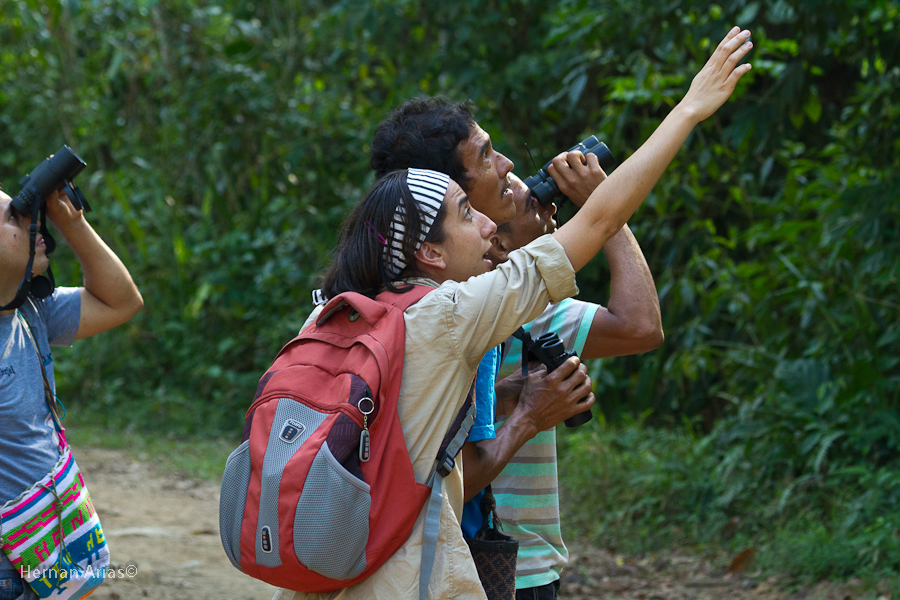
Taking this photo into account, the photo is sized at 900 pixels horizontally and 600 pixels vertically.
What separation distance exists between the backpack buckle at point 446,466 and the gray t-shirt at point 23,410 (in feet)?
3.77

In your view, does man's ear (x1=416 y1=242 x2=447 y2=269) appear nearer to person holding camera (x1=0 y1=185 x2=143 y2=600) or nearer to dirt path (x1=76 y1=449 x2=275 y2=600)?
person holding camera (x1=0 y1=185 x2=143 y2=600)

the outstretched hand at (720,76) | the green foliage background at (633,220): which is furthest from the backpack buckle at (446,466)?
the green foliage background at (633,220)

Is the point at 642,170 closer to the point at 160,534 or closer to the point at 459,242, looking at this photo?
the point at 459,242

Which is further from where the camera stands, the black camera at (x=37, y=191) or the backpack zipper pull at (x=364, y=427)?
the black camera at (x=37, y=191)

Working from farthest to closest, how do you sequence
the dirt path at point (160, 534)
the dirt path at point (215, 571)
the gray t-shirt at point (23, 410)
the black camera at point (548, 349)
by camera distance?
the dirt path at point (160, 534) < the dirt path at point (215, 571) < the gray t-shirt at point (23, 410) < the black camera at point (548, 349)

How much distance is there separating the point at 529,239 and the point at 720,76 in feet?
2.03

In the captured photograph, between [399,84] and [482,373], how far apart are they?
5646 mm

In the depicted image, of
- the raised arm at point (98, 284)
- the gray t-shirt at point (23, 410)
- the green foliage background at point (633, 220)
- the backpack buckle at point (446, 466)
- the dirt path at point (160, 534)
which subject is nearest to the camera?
the backpack buckle at point (446, 466)

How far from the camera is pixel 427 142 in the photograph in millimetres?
1861

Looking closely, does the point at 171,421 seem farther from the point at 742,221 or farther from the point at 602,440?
the point at 742,221

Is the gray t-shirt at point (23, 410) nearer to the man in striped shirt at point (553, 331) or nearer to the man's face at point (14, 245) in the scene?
the man's face at point (14, 245)

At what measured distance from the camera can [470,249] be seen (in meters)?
1.59

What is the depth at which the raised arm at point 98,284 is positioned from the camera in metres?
2.30

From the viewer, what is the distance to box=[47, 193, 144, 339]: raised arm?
2.30m
